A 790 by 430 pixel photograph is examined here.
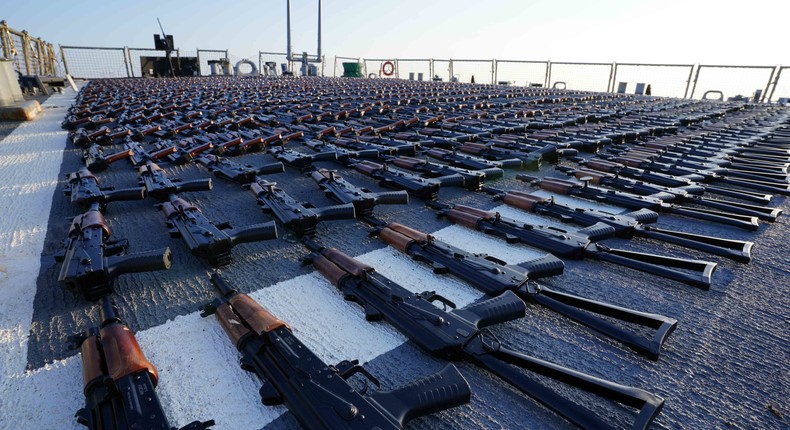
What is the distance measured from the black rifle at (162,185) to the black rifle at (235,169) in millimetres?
473

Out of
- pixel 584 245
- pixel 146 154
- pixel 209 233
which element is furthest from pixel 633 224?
pixel 146 154

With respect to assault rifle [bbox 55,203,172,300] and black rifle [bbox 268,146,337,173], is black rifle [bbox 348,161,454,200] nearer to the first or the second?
black rifle [bbox 268,146,337,173]

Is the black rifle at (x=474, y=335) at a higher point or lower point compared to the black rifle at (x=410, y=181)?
lower

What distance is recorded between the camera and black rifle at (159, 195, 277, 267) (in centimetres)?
301

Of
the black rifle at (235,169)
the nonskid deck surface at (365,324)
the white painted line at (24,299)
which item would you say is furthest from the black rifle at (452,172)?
the white painted line at (24,299)

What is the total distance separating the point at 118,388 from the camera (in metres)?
1.65

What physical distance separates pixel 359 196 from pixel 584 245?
2292 mm

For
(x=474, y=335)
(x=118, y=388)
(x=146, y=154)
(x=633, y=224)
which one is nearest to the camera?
(x=118, y=388)

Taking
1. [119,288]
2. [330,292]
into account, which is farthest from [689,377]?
[119,288]

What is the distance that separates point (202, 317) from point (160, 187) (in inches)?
105

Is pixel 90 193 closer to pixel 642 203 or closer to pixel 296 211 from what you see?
pixel 296 211

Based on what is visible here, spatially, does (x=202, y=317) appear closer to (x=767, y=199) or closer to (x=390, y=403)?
(x=390, y=403)

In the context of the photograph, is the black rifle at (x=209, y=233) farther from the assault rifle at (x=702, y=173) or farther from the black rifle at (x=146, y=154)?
the assault rifle at (x=702, y=173)

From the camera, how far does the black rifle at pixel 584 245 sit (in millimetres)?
→ 2934
